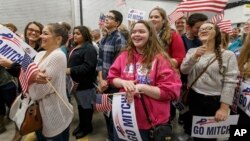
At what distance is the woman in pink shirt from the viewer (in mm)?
2508

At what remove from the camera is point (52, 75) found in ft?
9.66

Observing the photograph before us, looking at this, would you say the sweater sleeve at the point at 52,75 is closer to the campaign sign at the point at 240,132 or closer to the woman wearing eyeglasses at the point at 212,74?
the woman wearing eyeglasses at the point at 212,74

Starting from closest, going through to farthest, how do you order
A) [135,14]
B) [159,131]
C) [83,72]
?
[159,131]
[83,72]
[135,14]

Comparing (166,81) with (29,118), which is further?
(29,118)

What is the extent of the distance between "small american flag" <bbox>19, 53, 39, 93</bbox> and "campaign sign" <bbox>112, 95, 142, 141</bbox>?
856 millimetres

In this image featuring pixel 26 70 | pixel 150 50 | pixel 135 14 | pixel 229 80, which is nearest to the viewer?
pixel 150 50

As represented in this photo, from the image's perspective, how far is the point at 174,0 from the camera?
45.4ft

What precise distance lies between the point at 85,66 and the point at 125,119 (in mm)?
2030

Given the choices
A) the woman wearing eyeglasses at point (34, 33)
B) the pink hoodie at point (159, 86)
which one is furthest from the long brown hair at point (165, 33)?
the woman wearing eyeglasses at point (34, 33)

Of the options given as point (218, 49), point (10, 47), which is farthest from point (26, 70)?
point (218, 49)

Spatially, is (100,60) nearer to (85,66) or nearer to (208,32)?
(85,66)

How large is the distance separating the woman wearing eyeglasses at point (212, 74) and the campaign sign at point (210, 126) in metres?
0.06

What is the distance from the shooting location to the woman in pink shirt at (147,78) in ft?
8.23

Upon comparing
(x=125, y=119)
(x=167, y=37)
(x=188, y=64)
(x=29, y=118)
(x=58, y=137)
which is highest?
(x=167, y=37)
